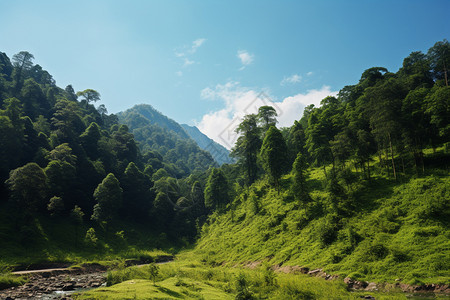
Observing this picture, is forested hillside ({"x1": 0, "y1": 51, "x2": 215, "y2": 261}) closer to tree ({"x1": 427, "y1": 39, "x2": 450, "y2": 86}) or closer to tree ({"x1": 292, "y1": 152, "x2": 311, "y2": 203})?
tree ({"x1": 292, "y1": 152, "x2": 311, "y2": 203})

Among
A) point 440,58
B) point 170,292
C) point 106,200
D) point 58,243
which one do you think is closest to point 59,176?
point 106,200

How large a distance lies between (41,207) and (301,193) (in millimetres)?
63097

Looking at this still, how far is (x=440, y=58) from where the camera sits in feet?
218

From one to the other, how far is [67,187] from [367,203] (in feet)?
242

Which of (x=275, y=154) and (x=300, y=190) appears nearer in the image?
(x=300, y=190)

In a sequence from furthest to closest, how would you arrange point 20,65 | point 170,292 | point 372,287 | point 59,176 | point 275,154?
point 20,65 → point 59,176 → point 275,154 → point 372,287 → point 170,292

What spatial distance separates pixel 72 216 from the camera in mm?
60469

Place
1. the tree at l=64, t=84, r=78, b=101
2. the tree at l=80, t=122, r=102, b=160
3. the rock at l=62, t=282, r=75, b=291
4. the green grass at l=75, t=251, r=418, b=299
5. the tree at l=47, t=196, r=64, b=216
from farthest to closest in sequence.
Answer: the tree at l=64, t=84, r=78, b=101 < the tree at l=80, t=122, r=102, b=160 < the tree at l=47, t=196, r=64, b=216 < the rock at l=62, t=282, r=75, b=291 < the green grass at l=75, t=251, r=418, b=299

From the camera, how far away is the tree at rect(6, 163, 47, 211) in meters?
48.5

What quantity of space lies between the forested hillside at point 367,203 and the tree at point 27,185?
131 feet

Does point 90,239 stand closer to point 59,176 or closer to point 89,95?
point 59,176

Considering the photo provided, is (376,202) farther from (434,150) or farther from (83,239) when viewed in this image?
(83,239)

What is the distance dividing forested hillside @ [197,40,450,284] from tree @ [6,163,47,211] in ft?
131

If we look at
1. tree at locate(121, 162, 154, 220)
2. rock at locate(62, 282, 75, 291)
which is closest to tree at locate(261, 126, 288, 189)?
rock at locate(62, 282, 75, 291)
